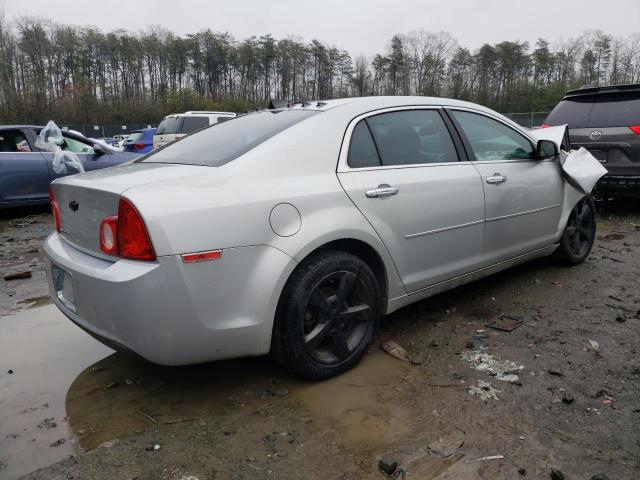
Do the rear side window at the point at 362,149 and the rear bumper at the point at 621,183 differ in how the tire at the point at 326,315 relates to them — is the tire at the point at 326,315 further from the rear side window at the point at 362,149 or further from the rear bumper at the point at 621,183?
the rear bumper at the point at 621,183

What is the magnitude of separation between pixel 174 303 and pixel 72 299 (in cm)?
74

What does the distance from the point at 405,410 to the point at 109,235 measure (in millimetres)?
1683

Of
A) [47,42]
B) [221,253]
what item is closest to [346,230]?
[221,253]

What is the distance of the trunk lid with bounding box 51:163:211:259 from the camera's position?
2400 millimetres

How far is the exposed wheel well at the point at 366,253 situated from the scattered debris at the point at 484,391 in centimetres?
71

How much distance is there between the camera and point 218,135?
3188 millimetres

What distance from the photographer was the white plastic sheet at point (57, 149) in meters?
8.21

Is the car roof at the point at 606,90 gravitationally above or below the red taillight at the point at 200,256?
above

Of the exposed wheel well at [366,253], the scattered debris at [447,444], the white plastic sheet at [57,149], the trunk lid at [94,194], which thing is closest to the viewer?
the scattered debris at [447,444]

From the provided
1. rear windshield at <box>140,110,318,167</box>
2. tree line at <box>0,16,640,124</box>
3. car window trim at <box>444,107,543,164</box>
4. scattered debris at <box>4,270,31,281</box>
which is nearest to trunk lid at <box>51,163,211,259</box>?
rear windshield at <box>140,110,318,167</box>

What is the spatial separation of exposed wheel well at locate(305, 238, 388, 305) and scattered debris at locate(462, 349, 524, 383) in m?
0.64

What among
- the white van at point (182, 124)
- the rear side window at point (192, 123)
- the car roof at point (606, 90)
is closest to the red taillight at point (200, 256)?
the car roof at point (606, 90)

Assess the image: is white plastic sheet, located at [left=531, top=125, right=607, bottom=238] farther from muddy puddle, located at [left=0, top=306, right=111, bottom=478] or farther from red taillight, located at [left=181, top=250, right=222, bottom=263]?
muddy puddle, located at [left=0, top=306, right=111, bottom=478]

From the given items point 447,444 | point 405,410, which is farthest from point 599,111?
point 447,444
